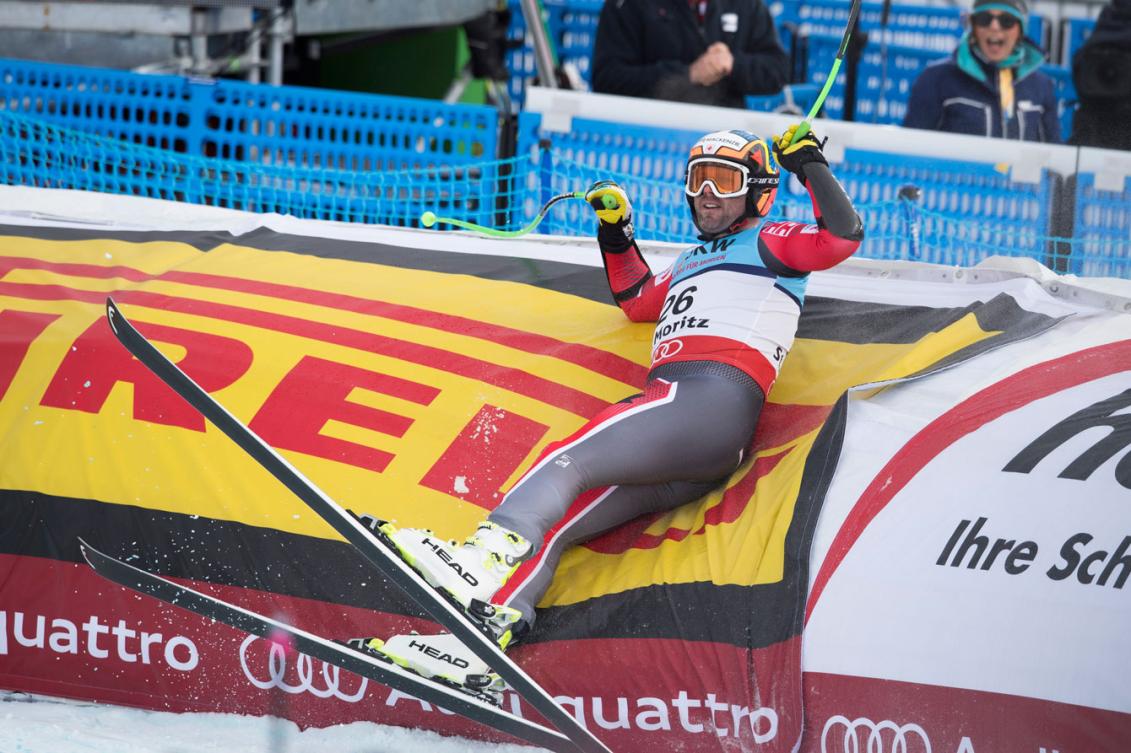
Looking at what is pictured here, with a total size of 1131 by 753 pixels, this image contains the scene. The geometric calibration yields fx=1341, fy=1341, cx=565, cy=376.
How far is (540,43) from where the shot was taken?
6.75 m

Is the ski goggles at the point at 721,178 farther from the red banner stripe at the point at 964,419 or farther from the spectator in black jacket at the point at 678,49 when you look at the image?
the spectator in black jacket at the point at 678,49

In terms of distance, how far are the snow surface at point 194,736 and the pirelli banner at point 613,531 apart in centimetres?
5

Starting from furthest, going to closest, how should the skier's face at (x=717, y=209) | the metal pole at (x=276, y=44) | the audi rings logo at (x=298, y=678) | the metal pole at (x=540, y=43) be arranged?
1. the metal pole at (x=276, y=44)
2. the metal pole at (x=540, y=43)
3. the skier's face at (x=717, y=209)
4. the audi rings logo at (x=298, y=678)

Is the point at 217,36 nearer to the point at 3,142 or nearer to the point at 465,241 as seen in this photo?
the point at 3,142

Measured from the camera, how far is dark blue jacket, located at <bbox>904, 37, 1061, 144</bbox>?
6016 millimetres

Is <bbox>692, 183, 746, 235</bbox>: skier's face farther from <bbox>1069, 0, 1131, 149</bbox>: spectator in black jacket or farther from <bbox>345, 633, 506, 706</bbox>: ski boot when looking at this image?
<bbox>1069, 0, 1131, 149</bbox>: spectator in black jacket

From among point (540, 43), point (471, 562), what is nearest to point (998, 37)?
point (540, 43)

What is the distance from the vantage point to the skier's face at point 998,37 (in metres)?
5.95

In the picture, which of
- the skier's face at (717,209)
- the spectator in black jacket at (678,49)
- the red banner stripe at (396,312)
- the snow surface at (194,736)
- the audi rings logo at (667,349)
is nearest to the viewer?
the snow surface at (194,736)

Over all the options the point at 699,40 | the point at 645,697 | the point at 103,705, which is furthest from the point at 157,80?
the point at 645,697

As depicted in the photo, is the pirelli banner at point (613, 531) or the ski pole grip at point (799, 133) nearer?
the pirelli banner at point (613, 531)

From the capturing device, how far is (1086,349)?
3.25 m

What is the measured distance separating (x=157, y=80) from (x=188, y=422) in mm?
3331

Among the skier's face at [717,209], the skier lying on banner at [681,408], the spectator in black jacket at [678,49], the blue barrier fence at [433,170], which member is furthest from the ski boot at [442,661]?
the spectator in black jacket at [678,49]
